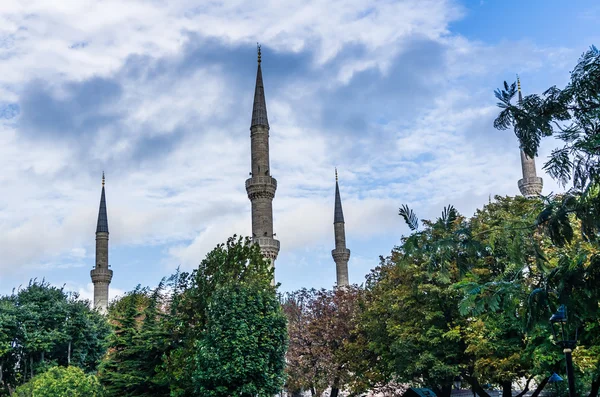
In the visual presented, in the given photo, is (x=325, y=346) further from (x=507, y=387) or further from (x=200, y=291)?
(x=200, y=291)

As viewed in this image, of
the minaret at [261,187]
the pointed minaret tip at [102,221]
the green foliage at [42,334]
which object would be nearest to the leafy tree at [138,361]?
the green foliage at [42,334]

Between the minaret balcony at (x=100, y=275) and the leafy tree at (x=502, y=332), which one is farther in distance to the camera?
the minaret balcony at (x=100, y=275)

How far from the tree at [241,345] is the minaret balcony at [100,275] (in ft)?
119

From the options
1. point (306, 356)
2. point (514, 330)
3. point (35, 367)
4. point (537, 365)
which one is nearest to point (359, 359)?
point (306, 356)

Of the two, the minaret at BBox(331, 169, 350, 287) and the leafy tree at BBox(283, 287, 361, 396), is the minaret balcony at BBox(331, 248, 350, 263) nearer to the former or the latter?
the minaret at BBox(331, 169, 350, 287)

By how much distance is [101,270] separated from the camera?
56.2 meters

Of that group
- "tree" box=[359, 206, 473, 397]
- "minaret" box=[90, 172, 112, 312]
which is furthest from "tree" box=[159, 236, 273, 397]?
"minaret" box=[90, 172, 112, 312]

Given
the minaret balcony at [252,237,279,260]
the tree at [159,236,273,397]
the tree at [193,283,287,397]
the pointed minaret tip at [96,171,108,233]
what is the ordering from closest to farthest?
the tree at [193,283,287,397]
the tree at [159,236,273,397]
the minaret balcony at [252,237,279,260]
the pointed minaret tip at [96,171,108,233]

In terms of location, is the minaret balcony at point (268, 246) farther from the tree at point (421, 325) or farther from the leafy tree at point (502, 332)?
the leafy tree at point (502, 332)

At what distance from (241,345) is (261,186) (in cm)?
2032

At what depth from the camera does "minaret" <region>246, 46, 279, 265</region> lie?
130 feet

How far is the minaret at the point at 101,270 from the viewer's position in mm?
55688

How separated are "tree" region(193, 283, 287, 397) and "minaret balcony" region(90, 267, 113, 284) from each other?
1431 inches

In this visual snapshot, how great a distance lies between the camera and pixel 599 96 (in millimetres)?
9383
